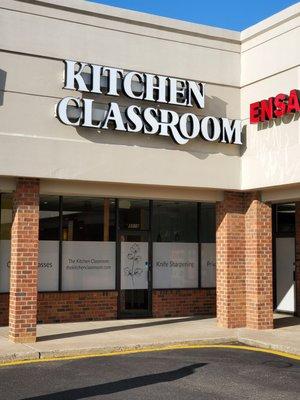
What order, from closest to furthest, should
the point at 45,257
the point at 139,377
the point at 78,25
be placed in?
the point at 139,377 → the point at 78,25 → the point at 45,257

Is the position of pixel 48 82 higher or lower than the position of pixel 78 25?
lower

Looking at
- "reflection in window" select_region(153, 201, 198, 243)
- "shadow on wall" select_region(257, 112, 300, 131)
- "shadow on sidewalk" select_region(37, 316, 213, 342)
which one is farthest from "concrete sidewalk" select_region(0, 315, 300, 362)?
"shadow on wall" select_region(257, 112, 300, 131)

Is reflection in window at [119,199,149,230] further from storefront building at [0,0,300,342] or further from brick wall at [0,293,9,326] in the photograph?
brick wall at [0,293,9,326]

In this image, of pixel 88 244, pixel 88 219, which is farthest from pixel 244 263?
pixel 88 219

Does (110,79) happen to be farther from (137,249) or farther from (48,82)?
(137,249)

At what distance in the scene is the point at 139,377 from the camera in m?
9.20

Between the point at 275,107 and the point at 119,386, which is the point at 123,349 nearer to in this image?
the point at 119,386

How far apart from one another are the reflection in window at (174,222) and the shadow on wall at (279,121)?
3914mm

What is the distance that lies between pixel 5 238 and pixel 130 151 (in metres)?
4.04

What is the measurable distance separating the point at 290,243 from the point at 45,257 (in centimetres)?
701

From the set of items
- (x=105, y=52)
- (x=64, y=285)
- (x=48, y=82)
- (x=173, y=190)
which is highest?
(x=105, y=52)

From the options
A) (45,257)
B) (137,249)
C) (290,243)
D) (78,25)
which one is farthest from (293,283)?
(78,25)

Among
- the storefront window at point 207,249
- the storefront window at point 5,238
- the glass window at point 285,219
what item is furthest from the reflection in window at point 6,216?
the glass window at point 285,219

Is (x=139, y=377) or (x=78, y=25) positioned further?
(x=78, y=25)
